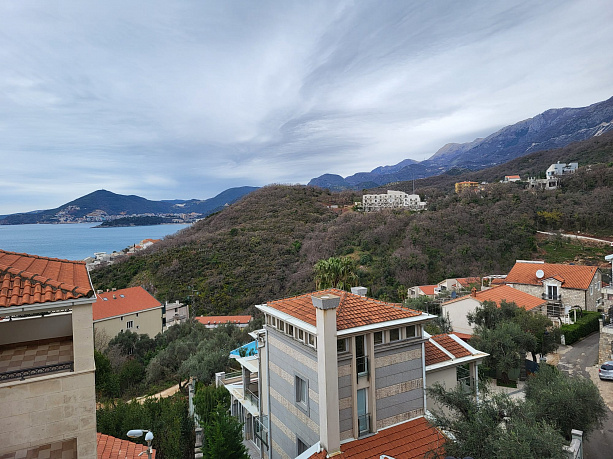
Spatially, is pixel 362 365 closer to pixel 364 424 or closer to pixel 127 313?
pixel 364 424

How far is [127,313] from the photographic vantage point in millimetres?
34469

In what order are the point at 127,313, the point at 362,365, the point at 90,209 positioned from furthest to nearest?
the point at 90,209 → the point at 127,313 → the point at 362,365

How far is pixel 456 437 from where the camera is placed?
7.34 meters

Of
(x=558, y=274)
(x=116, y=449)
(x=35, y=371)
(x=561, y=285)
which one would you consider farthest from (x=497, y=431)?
(x=558, y=274)

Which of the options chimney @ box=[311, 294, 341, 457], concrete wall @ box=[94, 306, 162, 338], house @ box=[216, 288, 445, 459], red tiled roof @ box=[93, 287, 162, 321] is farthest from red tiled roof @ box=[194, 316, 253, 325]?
chimney @ box=[311, 294, 341, 457]

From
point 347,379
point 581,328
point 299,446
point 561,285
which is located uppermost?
point 347,379

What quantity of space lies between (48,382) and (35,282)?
1.67 m

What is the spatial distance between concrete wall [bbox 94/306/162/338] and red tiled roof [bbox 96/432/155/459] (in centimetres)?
2670

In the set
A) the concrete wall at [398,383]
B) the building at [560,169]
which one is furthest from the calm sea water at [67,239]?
the building at [560,169]

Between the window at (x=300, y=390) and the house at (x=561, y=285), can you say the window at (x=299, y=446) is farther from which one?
the house at (x=561, y=285)

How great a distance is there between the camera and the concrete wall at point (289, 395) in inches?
335

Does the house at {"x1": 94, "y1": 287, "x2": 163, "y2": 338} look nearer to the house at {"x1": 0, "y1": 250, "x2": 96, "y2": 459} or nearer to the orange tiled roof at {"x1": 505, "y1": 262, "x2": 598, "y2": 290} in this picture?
the house at {"x1": 0, "y1": 250, "x2": 96, "y2": 459}

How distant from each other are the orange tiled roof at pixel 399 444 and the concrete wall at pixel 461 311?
13572mm

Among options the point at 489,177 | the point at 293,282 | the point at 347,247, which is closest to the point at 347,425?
the point at 293,282
